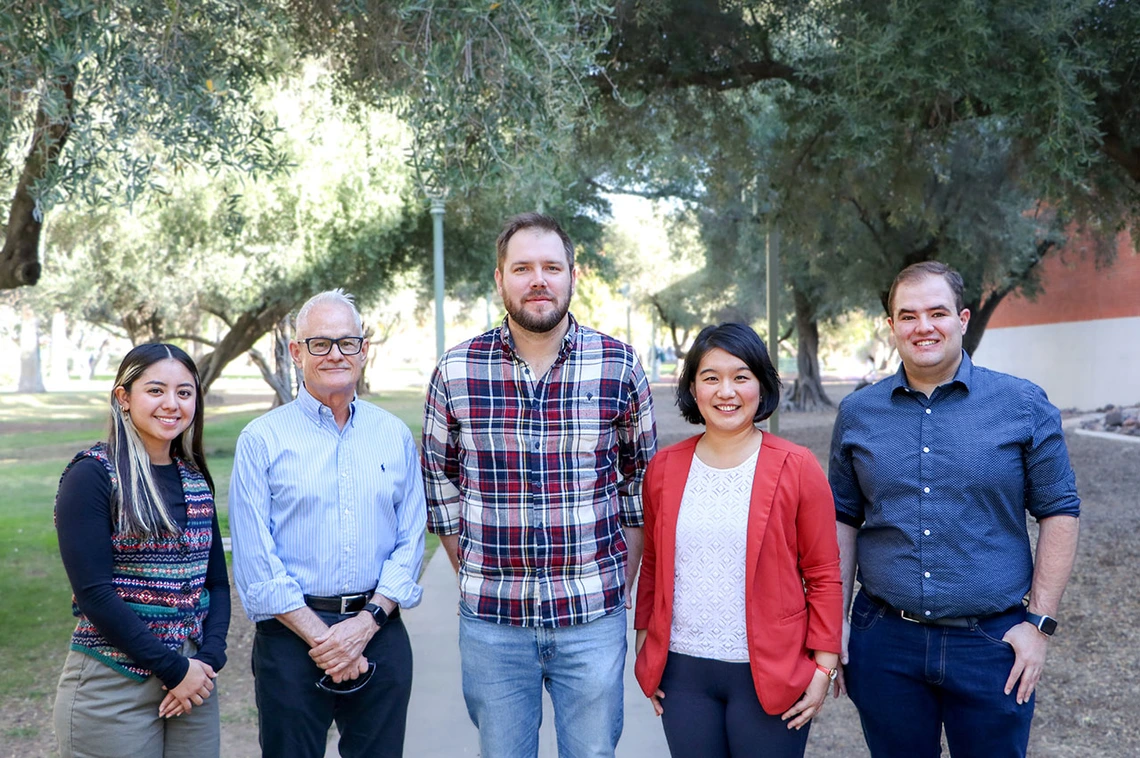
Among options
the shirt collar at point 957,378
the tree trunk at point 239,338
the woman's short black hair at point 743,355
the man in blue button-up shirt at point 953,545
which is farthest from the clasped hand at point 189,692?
the tree trunk at point 239,338

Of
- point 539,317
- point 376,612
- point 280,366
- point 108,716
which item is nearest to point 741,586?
point 539,317

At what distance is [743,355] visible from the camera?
2953 mm

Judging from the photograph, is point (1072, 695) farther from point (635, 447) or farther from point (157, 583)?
point (157, 583)

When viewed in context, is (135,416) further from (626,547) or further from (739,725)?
(739,725)

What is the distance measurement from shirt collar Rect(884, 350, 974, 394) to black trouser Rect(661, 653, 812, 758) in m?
0.99

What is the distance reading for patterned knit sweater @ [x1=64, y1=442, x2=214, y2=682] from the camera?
9.32 feet

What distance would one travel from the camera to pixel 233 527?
3098 mm

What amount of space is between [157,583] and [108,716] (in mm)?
380

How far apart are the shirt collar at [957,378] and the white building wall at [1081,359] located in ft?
72.6

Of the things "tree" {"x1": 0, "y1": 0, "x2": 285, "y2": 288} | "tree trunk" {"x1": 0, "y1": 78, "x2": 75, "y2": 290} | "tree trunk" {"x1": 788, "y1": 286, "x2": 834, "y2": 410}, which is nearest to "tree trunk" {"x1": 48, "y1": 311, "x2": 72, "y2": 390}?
"tree trunk" {"x1": 788, "y1": 286, "x2": 834, "y2": 410}

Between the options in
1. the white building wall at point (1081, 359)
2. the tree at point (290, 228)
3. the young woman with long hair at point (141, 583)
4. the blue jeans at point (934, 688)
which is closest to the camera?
the young woman with long hair at point (141, 583)

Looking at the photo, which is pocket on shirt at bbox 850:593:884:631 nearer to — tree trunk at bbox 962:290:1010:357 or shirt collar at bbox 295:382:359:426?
shirt collar at bbox 295:382:359:426

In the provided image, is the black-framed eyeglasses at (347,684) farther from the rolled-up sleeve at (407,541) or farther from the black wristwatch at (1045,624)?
the black wristwatch at (1045,624)

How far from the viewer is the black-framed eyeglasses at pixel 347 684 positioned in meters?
3.09
